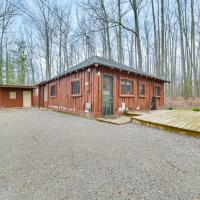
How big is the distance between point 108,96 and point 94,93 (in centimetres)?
93

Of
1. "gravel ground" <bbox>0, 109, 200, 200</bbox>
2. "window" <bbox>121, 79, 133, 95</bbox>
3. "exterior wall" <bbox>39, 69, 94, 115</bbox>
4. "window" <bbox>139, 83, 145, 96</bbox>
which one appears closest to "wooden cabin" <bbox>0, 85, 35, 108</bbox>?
"exterior wall" <bbox>39, 69, 94, 115</bbox>

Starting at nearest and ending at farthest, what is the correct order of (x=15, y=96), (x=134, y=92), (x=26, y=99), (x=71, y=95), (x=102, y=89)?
1. (x=102, y=89)
2. (x=71, y=95)
3. (x=134, y=92)
4. (x=15, y=96)
5. (x=26, y=99)

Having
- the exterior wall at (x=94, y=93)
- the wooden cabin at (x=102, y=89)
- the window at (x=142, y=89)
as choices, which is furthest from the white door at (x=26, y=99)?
the window at (x=142, y=89)

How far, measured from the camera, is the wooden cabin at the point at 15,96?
571 inches

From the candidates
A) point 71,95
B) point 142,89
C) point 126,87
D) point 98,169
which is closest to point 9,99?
point 71,95

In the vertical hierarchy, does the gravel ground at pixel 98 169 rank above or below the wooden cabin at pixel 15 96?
below

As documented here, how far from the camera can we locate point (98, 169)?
226 cm

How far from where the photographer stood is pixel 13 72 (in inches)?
800

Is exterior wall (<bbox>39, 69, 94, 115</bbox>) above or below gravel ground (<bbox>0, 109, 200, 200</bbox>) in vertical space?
above

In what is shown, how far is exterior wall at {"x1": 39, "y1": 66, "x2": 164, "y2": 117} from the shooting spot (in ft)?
22.9

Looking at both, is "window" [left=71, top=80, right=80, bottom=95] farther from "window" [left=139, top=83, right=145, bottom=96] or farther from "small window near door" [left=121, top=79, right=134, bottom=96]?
"window" [left=139, top=83, right=145, bottom=96]

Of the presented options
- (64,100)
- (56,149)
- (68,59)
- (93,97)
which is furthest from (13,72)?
(56,149)

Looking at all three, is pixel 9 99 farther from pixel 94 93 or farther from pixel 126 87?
pixel 126 87

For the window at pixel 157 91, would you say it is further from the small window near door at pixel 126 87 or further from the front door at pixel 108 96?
the front door at pixel 108 96
